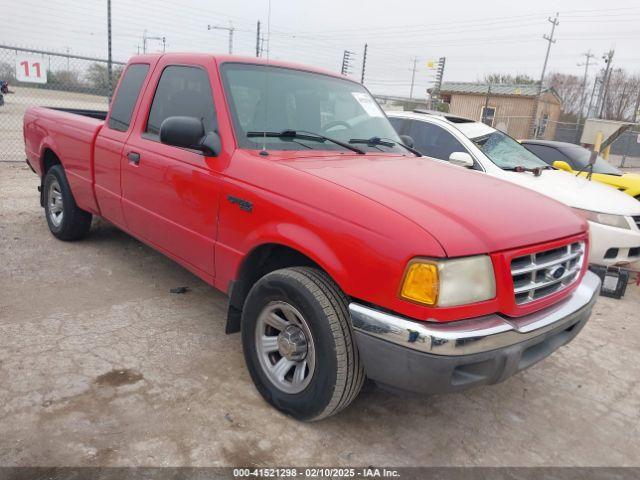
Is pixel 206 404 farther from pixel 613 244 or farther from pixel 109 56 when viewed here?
pixel 109 56

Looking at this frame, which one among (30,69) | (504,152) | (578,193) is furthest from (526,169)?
(30,69)

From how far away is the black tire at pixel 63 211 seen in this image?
16.3 feet

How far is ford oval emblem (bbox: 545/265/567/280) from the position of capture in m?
2.48

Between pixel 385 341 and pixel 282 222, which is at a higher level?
pixel 282 222

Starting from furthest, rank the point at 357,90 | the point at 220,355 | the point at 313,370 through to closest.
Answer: the point at 357,90, the point at 220,355, the point at 313,370

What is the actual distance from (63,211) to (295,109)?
A: 10.1ft

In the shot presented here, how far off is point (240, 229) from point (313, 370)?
0.91 metres

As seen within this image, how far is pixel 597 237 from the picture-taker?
17.0ft

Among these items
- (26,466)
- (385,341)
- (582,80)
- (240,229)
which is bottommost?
(26,466)

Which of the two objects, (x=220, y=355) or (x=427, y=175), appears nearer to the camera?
(x=427, y=175)

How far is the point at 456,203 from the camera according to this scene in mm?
2438

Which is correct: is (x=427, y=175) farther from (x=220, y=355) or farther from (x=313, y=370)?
(x=220, y=355)

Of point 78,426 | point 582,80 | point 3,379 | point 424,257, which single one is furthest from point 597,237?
point 582,80

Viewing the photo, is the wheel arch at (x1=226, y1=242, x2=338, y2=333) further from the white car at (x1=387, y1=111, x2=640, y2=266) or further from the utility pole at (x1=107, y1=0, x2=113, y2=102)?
the utility pole at (x1=107, y1=0, x2=113, y2=102)
